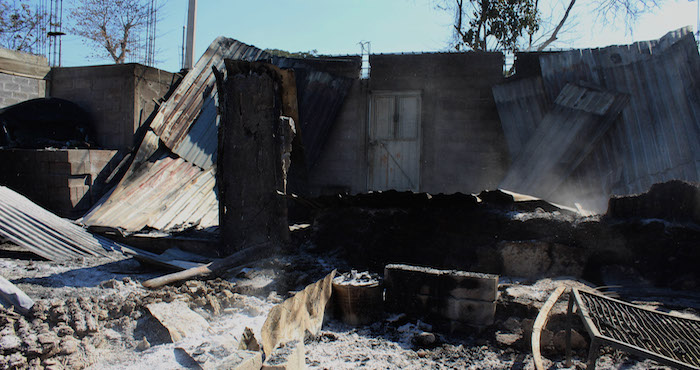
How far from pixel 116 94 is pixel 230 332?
6443 millimetres

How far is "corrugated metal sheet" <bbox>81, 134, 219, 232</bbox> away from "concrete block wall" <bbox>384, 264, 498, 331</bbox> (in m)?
3.84

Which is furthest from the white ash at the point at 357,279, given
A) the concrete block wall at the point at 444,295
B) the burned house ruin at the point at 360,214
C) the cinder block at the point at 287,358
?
the cinder block at the point at 287,358

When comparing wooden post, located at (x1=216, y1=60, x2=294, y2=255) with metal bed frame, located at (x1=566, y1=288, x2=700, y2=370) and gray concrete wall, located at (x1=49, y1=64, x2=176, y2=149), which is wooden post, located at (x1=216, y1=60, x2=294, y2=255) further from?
metal bed frame, located at (x1=566, y1=288, x2=700, y2=370)

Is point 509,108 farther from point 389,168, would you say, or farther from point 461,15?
point 461,15

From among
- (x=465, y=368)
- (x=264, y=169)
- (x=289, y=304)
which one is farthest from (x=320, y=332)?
(x=264, y=169)

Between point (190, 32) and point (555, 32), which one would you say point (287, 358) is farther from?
point (555, 32)

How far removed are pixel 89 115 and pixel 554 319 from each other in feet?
27.9

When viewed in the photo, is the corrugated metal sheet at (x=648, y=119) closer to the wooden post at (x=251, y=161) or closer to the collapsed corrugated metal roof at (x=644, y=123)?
the collapsed corrugated metal roof at (x=644, y=123)

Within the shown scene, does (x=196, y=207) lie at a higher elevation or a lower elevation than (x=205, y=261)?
higher

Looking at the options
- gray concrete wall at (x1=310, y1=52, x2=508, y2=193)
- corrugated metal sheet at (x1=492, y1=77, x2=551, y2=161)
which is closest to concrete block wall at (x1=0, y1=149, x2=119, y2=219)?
gray concrete wall at (x1=310, y1=52, x2=508, y2=193)

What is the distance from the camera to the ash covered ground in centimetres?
308

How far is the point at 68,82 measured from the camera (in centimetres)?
873

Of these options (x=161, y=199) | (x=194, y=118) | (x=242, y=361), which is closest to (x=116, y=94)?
(x=194, y=118)

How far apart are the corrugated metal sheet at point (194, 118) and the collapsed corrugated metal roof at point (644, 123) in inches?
219
